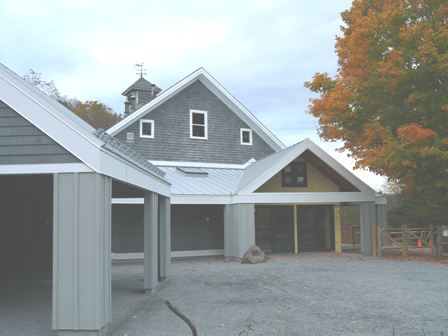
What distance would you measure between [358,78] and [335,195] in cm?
472

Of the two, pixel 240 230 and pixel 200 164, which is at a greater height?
pixel 200 164

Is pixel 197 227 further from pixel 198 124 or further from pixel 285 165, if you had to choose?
pixel 198 124

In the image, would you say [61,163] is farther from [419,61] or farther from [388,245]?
[388,245]

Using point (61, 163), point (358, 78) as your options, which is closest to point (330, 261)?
point (358, 78)

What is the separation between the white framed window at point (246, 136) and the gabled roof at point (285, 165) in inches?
157

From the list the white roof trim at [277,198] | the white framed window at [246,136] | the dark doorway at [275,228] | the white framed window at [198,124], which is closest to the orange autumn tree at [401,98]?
the white roof trim at [277,198]

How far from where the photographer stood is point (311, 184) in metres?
21.5

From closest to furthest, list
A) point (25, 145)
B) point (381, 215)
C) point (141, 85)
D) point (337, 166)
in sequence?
point (25, 145)
point (337, 166)
point (381, 215)
point (141, 85)

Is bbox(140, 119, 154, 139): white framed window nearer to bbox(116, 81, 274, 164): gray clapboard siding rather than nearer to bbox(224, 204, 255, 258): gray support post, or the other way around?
bbox(116, 81, 274, 164): gray clapboard siding

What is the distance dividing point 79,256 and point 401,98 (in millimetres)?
15470

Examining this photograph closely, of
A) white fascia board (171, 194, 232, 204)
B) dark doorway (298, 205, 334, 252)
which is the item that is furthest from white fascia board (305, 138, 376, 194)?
white fascia board (171, 194, 232, 204)

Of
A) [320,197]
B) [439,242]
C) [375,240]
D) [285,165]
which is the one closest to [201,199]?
[285,165]

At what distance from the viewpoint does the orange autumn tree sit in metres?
17.2

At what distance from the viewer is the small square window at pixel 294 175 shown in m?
21.3
